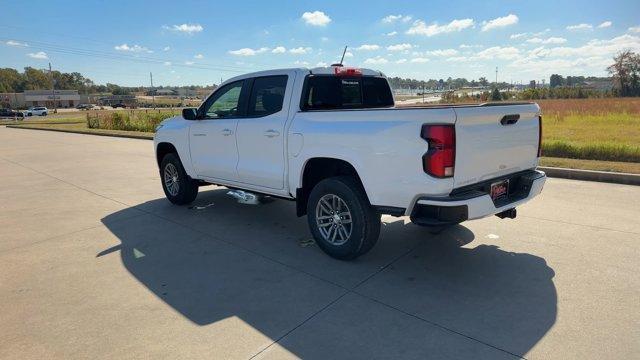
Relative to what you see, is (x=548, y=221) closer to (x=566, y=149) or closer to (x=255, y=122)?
(x=255, y=122)

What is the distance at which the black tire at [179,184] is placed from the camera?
660cm

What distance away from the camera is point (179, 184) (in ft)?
22.0

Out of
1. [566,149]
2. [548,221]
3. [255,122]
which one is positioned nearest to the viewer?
[255,122]

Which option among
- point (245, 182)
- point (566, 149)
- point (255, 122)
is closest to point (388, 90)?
point (255, 122)

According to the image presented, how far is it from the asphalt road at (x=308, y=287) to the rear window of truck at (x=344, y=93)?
5.23 feet

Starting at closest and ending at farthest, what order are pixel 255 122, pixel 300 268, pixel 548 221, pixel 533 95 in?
pixel 300 268, pixel 255 122, pixel 548 221, pixel 533 95

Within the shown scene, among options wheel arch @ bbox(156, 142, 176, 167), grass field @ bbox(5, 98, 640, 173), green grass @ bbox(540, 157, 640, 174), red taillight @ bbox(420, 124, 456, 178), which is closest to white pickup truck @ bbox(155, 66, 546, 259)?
red taillight @ bbox(420, 124, 456, 178)

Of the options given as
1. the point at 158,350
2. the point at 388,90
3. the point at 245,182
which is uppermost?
the point at 388,90

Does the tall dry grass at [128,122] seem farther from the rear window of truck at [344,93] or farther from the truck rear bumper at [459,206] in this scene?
the truck rear bumper at [459,206]

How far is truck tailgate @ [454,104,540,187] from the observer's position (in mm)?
3555

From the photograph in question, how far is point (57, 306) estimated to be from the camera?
12.0 feet

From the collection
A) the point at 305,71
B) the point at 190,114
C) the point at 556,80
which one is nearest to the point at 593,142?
the point at 305,71

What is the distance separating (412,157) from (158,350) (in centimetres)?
238

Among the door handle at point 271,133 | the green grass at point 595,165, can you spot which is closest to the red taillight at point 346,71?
the door handle at point 271,133
